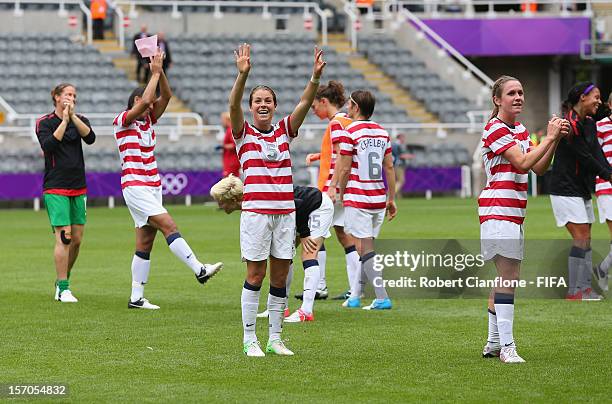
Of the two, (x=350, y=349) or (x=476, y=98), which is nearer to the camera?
(x=350, y=349)

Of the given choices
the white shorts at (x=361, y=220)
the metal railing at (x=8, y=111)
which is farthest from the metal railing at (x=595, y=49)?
the white shorts at (x=361, y=220)

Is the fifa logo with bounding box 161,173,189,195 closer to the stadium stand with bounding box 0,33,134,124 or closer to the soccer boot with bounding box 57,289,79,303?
the stadium stand with bounding box 0,33,134,124

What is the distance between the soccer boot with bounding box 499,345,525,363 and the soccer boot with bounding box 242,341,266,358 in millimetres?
1741

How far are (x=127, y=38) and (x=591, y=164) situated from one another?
91.5ft

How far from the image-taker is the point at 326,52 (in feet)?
134

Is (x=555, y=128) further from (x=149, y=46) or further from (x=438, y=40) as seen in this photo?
(x=438, y=40)

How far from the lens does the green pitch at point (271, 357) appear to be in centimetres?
826

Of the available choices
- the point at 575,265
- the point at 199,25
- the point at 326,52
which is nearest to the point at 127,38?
the point at 199,25

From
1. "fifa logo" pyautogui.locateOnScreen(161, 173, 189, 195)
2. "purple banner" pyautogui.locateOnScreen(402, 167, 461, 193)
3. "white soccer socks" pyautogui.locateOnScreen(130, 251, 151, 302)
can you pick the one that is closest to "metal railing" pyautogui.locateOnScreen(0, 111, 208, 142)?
"fifa logo" pyautogui.locateOnScreen(161, 173, 189, 195)

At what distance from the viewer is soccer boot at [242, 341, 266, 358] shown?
31.7ft

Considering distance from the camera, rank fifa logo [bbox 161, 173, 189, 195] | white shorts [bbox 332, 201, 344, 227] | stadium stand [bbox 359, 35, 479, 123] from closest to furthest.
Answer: white shorts [bbox 332, 201, 344, 227]
fifa logo [bbox 161, 173, 189, 195]
stadium stand [bbox 359, 35, 479, 123]

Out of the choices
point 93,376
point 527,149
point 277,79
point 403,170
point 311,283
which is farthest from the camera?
point 277,79

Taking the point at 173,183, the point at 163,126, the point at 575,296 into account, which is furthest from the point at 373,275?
the point at 163,126

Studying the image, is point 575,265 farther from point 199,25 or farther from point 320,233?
point 199,25
